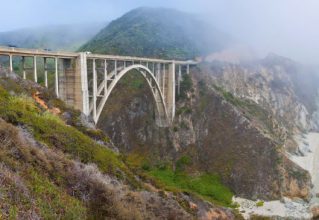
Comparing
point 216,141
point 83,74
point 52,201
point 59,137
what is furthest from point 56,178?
point 216,141

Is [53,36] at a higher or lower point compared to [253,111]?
higher

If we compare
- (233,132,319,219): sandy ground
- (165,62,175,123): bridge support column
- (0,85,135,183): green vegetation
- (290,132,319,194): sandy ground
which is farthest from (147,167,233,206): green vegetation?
(0,85,135,183): green vegetation

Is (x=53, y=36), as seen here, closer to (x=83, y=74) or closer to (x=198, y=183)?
(x=198, y=183)

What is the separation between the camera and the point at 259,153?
53.5 m

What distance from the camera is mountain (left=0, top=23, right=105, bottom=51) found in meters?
134

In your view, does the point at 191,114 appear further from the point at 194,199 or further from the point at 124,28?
the point at 124,28

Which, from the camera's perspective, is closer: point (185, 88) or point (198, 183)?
point (198, 183)

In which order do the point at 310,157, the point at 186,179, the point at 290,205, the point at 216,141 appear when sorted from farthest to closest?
1. the point at 310,157
2. the point at 216,141
3. the point at 186,179
4. the point at 290,205

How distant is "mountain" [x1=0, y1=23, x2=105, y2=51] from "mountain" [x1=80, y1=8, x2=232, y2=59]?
19546mm

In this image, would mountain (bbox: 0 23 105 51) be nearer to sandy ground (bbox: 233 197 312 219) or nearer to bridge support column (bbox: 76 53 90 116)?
sandy ground (bbox: 233 197 312 219)

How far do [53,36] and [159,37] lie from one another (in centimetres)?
5975

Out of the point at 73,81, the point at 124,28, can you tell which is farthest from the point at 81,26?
the point at 73,81

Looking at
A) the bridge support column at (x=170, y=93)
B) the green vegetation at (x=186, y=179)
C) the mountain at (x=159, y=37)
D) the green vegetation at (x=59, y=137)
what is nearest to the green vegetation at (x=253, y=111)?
the bridge support column at (x=170, y=93)

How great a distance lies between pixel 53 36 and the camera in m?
147
